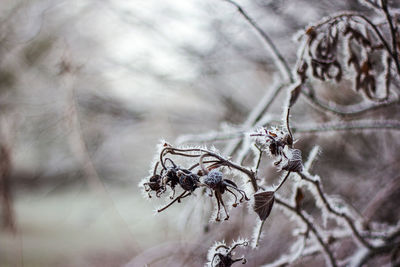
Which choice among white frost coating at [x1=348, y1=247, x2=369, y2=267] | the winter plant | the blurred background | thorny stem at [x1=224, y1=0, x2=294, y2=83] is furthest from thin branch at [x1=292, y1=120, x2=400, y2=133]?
the blurred background

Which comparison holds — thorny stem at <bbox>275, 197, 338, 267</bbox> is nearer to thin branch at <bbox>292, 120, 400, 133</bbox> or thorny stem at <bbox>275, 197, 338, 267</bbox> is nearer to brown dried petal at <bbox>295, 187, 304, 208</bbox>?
brown dried petal at <bbox>295, 187, 304, 208</bbox>

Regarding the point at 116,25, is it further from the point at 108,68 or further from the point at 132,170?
the point at 132,170

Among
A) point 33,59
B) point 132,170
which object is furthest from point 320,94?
point 33,59

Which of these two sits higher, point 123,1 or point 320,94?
point 123,1

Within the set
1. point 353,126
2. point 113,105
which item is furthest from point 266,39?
point 113,105

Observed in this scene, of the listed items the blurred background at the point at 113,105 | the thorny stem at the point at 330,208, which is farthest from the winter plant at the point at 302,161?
the blurred background at the point at 113,105

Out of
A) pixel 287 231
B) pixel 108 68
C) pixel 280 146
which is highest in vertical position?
pixel 108 68
